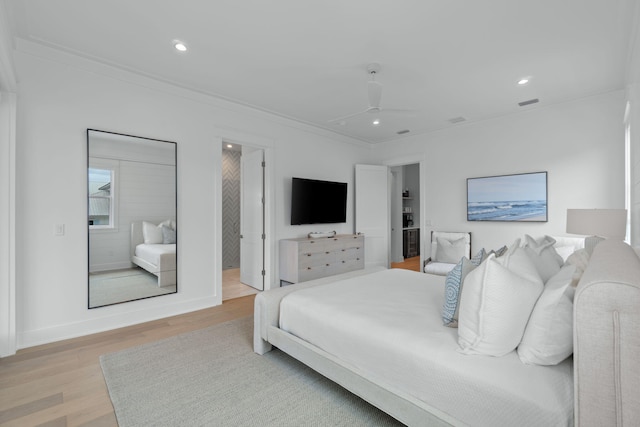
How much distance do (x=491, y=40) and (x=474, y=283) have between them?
2331 millimetres

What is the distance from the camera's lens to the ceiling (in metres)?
2.28

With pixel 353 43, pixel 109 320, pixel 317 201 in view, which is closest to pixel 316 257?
pixel 317 201

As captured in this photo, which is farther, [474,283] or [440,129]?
[440,129]

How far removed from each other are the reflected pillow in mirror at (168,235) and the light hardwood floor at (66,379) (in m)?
0.90

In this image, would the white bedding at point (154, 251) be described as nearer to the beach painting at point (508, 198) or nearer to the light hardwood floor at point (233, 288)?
the light hardwood floor at point (233, 288)

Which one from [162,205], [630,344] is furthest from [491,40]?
[162,205]

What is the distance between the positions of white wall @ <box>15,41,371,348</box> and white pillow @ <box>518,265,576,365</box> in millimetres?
3479

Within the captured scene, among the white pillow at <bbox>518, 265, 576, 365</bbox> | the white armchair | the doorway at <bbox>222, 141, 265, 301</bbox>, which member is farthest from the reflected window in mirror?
the white armchair

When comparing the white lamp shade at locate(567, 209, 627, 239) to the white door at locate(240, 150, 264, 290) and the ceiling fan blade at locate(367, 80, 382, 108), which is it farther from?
the white door at locate(240, 150, 264, 290)

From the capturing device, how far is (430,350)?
4.91 ft

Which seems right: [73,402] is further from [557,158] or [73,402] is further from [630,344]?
[557,158]

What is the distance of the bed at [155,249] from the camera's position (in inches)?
133

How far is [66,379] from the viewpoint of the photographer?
2229 millimetres

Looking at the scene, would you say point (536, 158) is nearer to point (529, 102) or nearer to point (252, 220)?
point (529, 102)
